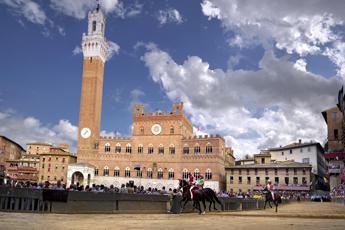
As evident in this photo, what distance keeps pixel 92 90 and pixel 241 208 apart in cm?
5295

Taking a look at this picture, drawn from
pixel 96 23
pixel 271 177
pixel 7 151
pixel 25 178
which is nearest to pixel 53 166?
pixel 25 178

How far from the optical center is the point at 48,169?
77625mm

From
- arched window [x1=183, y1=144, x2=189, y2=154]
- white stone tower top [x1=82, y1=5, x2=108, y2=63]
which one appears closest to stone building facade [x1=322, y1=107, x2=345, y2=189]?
arched window [x1=183, y1=144, x2=189, y2=154]

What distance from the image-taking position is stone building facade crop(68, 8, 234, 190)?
6894 centimetres

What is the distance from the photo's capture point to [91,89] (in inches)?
3000

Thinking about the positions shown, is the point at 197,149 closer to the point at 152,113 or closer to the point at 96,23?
the point at 152,113

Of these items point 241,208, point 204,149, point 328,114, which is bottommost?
point 241,208

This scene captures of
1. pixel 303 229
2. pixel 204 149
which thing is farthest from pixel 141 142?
pixel 303 229

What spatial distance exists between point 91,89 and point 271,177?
38.9 meters

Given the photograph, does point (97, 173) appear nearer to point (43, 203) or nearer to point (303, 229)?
point (43, 203)

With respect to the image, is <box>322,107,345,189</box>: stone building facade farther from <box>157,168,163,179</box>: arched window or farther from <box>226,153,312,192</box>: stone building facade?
<box>157,168,163,179</box>: arched window

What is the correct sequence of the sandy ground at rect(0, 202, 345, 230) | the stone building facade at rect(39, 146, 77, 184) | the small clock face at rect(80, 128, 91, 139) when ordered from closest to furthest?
the sandy ground at rect(0, 202, 345, 230), the small clock face at rect(80, 128, 91, 139), the stone building facade at rect(39, 146, 77, 184)

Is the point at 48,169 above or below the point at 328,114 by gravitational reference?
below

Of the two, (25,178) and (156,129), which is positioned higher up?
(156,129)
